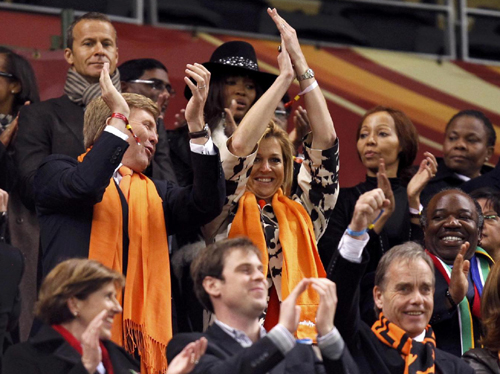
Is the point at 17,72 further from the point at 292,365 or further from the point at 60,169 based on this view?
the point at 292,365

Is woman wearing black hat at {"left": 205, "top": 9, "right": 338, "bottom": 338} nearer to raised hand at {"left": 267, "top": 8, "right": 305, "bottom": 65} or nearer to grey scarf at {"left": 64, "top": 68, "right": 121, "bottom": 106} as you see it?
raised hand at {"left": 267, "top": 8, "right": 305, "bottom": 65}

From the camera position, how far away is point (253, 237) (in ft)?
15.5

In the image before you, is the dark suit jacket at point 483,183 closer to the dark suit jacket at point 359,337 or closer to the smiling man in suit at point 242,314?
the dark suit jacket at point 359,337

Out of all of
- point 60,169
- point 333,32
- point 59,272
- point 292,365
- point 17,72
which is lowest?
point 292,365

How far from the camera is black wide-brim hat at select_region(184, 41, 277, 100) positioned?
218 inches

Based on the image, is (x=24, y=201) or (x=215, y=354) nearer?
(x=215, y=354)

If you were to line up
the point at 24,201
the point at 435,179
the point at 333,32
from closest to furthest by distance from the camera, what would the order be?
the point at 24,201 → the point at 435,179 → the point at 333,32

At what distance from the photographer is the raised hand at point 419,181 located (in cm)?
580

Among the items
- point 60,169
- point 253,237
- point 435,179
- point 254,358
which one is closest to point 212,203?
point 253,237

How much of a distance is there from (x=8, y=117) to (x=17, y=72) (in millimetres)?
264

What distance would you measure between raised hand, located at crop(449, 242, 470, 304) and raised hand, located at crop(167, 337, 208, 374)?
1.71 meters

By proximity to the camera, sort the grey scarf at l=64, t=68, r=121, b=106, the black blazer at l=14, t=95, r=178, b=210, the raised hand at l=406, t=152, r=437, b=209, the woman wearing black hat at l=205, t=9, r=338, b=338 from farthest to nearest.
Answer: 1. the raised hand at l=406, t=152, r=437, b=209
2. the grey scarf at l=64, t=68, r=121, b=106
3. the black blazer at l=14, t=95, r=178, b=210
4. the woman wearing black hat at l=205, t=9, r=338, b=338

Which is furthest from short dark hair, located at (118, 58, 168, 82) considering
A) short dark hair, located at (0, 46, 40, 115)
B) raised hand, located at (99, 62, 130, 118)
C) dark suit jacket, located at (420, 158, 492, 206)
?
dark suit jacket, located at (420, 158, 492, 206)

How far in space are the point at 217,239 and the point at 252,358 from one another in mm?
1365
